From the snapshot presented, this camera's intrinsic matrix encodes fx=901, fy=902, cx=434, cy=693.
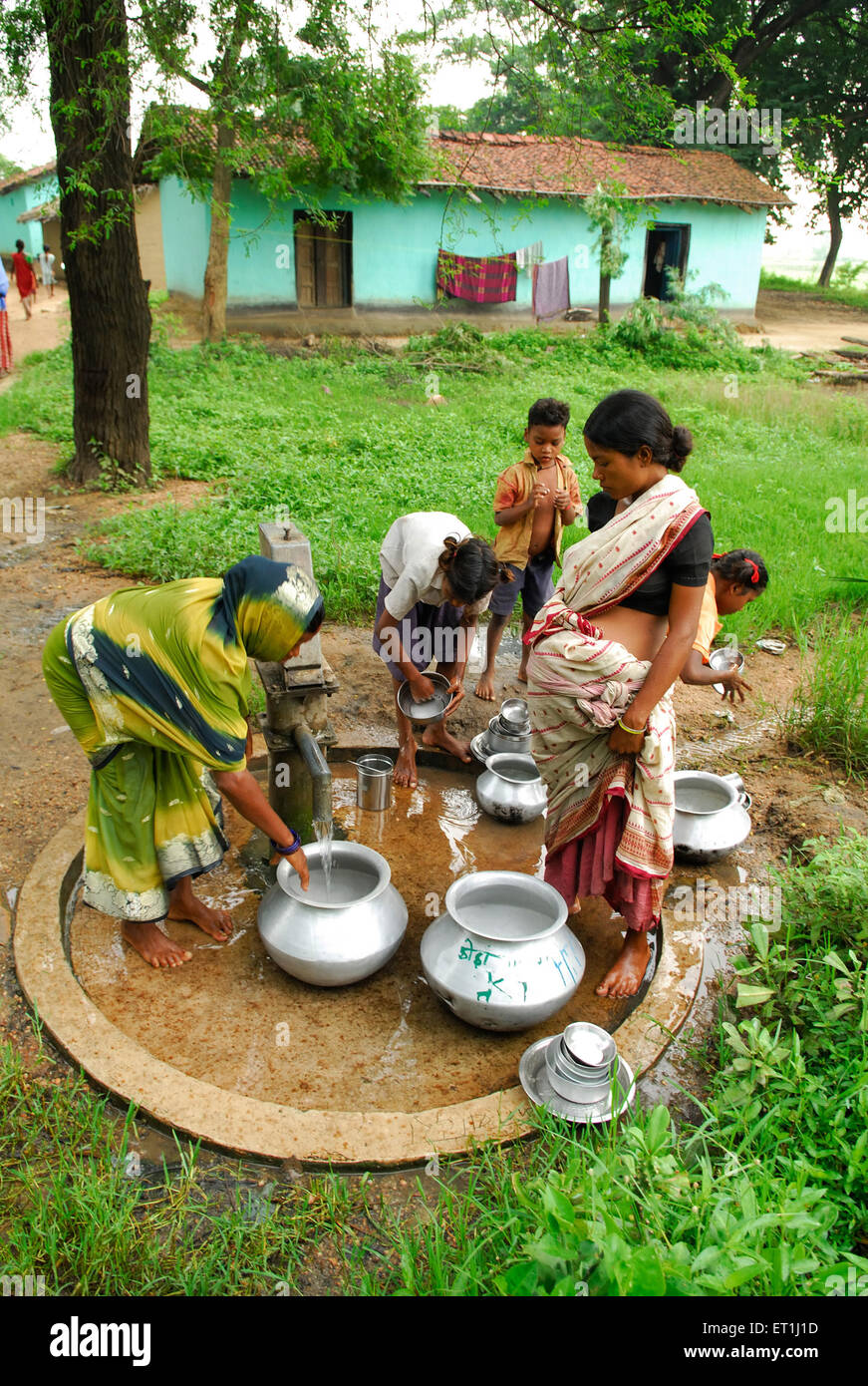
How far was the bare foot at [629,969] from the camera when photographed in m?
2.99

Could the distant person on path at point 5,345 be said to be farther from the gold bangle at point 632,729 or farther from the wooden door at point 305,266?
the gold bangle at point 632,729

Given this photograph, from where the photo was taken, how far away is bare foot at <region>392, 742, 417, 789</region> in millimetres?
4113

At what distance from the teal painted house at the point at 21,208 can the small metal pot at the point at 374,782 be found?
2427 centimetres

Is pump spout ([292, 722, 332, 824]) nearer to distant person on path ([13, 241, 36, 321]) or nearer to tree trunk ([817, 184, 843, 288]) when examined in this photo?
distant person on path ([13, 241, 36, 321])

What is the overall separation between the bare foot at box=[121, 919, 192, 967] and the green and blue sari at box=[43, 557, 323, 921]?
0.41 ft

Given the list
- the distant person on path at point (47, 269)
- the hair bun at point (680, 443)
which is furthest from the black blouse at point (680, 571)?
the distant person on path at point (47, 269)

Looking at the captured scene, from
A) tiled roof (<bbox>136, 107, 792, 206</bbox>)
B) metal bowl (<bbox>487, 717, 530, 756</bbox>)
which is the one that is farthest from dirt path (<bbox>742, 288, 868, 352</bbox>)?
metal bowl (<bbox>487, 717, 530, 756</bbox>)

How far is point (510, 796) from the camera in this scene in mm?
3898

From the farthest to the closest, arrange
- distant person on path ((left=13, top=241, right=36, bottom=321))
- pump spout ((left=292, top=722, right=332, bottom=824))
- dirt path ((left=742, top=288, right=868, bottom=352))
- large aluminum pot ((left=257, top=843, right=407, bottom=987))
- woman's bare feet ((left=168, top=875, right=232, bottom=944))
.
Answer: dirt path ((left=742, top=288, right=868, bottom=352)) < distant person on path ((left=13, top=241, right=36, bottom=321)) < woman's bare feet ((left=168, top=875, right=232, bottom=944)) < large aluminum pot ((left=257, top=843, right=407, bottom=987)) < pump spout ((left=292, top=722, right=332, bottom=824))

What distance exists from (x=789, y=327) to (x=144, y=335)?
19.1 metres

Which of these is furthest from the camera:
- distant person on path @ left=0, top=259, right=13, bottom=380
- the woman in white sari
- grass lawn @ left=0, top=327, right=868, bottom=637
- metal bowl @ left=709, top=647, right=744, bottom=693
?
distant person on path @ left=0, top=259, right=13, bottom=380

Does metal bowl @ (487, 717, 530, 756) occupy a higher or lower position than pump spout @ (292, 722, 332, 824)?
lower
